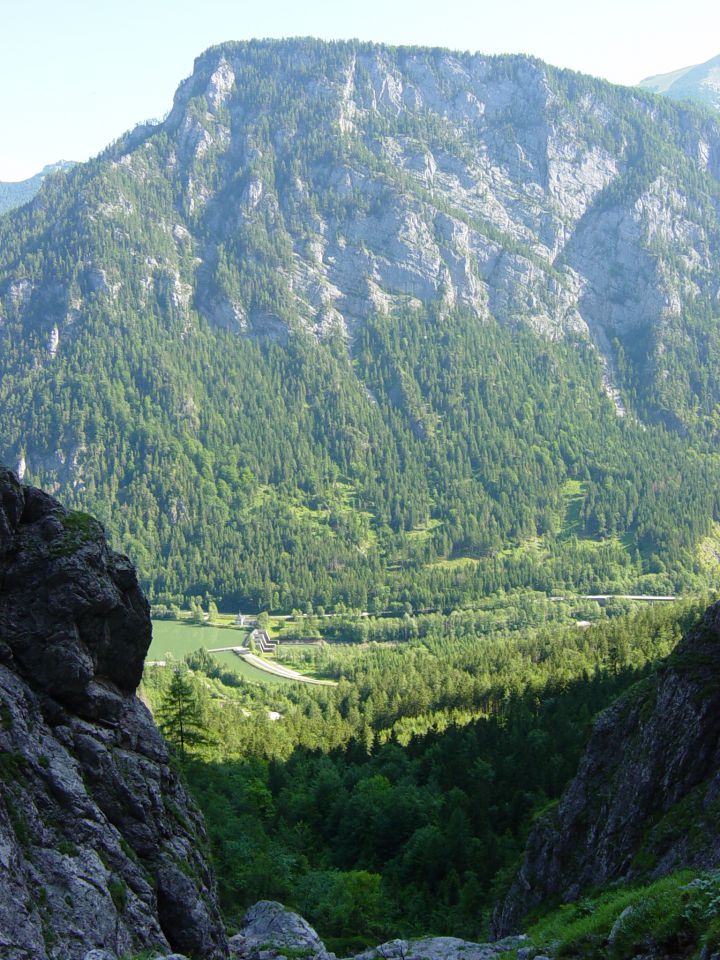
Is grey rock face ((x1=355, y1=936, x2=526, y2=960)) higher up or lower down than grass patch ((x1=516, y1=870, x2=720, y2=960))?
lower down

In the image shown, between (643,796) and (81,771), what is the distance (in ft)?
89.7

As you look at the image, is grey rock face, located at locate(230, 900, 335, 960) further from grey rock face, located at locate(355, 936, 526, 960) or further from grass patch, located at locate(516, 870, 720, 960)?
grass patch, located at locate(516, 870, 720, 960)

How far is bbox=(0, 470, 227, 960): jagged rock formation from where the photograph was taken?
2830 cm

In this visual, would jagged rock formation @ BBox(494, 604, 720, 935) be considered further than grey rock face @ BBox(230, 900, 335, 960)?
Yes

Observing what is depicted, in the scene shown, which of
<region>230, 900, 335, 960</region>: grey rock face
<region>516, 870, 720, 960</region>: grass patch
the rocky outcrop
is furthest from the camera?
<region>230, 900, 335, 960</region>: grey rock face

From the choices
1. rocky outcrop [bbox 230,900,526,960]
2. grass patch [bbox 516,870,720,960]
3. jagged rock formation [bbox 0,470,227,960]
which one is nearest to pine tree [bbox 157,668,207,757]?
rocky outcrop [bbox 230,900,526,960]

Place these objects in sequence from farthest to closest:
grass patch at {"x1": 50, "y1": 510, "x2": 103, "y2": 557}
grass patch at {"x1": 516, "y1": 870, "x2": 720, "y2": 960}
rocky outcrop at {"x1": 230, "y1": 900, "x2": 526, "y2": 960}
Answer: grass patch at {"x1": 50, "y1": 510, "x2": 103, "y2": 557} < rocky outcrop at {"x1": 230, "y1": 900, "x2": 526, "y2": 960} < grass patch at {"x1": 516, "y1": 870, "x2": 720, "y2": 960}

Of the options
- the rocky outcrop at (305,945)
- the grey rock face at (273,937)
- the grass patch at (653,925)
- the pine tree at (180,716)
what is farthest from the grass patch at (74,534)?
the pine tree at (180,716)

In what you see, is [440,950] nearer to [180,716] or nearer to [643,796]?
[643,796]

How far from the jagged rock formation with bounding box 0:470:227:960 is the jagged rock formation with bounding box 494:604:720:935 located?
19572mm

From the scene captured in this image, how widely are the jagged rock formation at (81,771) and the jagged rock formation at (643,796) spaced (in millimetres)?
19572

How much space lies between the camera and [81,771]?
112 ft

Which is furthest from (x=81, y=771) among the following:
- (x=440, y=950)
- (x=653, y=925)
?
(x=653, y=925)

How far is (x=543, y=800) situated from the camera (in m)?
84.2
